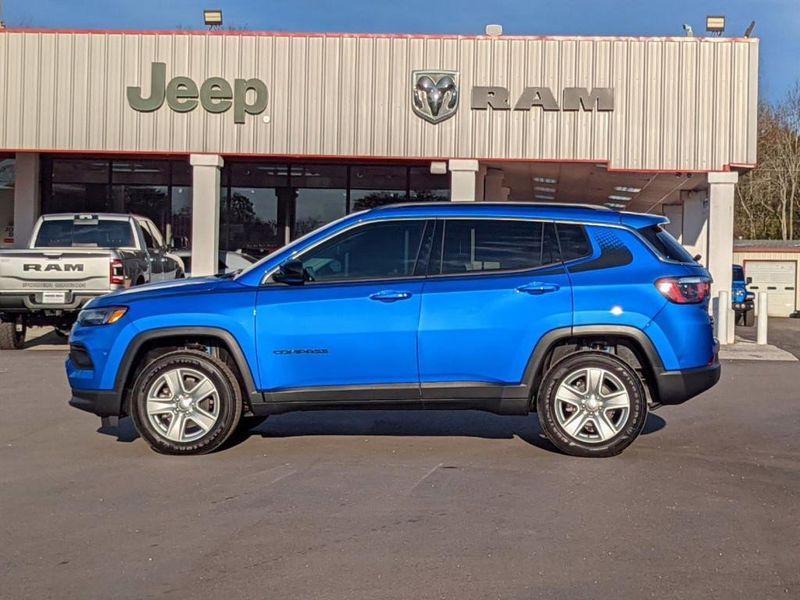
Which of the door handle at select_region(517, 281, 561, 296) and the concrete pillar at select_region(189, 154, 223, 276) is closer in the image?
the door handle at select_region(517, 281, 561, 296)

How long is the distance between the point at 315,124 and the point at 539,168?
496 centimetres

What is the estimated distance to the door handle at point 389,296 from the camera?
24.0 ft

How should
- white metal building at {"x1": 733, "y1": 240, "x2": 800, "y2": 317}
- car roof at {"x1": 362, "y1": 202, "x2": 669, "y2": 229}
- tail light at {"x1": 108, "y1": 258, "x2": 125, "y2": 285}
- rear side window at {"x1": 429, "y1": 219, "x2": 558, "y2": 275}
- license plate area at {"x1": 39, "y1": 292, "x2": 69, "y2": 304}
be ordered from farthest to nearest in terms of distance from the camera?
white metal building at {"x1": 733, "y1": 240, "x2": 800, "y2": 317} < license plate area at {"x1": 39, "y1": 292, "x2": 69, "y2": 304} < tail light at {"x1": 108, "y1": 258, "x2": 125, "y2": 285} < car roof at {"x1": 362, "y1": 202, "x2": 669, "y2": 229} < rear side window at {"x1": 429, "y1": 219, "x2": 558, "y2": 275}

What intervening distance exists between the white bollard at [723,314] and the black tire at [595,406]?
36.2 ft

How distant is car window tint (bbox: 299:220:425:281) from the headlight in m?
1.40

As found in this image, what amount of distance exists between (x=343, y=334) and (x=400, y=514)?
5.71 ft

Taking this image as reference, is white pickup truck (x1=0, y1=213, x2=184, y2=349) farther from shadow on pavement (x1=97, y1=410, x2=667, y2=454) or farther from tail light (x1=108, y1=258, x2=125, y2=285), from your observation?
shadow on pavement (x1=97, y1=410, x2=667, y2=454)

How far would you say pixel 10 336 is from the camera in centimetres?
1587

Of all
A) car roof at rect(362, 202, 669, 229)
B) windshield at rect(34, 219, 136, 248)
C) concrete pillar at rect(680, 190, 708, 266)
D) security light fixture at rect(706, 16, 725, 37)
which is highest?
security light fixture at rect(706, 16, 725, 37)

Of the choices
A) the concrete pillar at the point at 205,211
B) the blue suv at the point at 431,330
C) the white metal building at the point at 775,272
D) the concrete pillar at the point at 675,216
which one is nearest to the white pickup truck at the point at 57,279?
the concrete pillar at the point at 205,211

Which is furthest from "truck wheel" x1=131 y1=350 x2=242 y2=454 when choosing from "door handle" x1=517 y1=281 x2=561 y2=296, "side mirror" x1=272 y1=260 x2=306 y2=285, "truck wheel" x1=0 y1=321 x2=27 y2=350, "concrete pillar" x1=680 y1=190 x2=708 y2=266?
"concrete pillar" x1=680 y1=190 x2=708 y2=266

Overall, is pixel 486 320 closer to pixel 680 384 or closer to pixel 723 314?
pixel 680 384

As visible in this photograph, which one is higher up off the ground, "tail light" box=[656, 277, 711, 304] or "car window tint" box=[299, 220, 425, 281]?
"car window tint" box=[299, 220, 425, 281]

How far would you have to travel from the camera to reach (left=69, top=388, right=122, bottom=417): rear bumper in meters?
7.55
